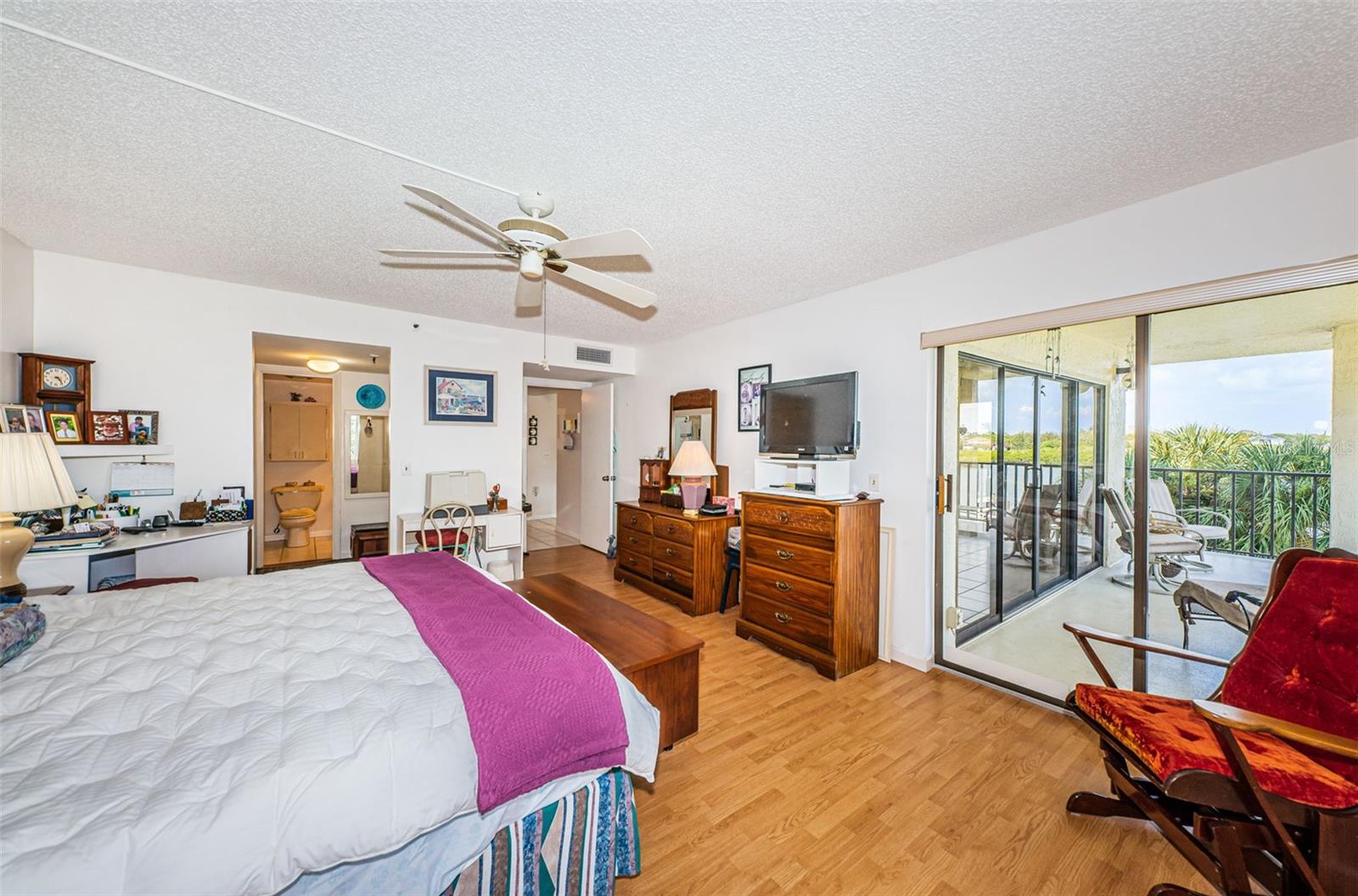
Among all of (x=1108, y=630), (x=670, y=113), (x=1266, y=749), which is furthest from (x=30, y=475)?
(x=1108, y=630)

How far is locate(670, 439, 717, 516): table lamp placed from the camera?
4.18m

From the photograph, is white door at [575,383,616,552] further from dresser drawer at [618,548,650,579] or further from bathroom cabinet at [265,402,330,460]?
bathroom cabinet at [265,402,330,460]

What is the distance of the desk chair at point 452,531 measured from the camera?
13.2 feet

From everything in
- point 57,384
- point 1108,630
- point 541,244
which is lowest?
point 1108,630

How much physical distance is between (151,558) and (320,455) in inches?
138

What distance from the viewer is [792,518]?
3209mm

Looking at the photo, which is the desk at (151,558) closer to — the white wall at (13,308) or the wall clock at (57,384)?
the wall clock at (57,384)

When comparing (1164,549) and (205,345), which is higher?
(205,345)

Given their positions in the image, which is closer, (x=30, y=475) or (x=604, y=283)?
(x=30, y=475)

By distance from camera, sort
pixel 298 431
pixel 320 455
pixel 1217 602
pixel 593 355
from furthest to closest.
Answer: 1. pixel 320 455
2. pixel 298 431
3. pixel 593 355
4. pixel 1217 602

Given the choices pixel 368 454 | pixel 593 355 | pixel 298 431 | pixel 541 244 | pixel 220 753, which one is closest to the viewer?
pixel 220 753

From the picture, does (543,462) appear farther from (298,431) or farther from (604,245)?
(604,245)

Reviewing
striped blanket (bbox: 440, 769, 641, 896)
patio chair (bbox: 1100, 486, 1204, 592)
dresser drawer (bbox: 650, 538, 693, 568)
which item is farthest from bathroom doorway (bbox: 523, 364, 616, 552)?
patio chair (bbox: 1100, 486, 1204, 592)

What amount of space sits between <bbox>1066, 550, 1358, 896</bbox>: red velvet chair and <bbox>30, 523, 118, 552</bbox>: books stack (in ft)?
16.3
